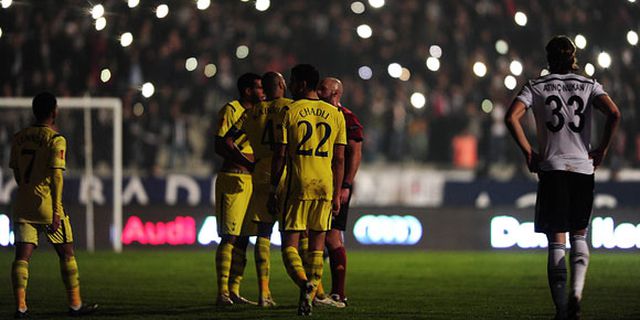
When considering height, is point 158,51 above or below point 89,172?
above

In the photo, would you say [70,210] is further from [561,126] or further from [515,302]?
[561,126]

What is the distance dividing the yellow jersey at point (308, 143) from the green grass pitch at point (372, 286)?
99cm

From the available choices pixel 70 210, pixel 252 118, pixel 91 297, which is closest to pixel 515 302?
pixel 252 118

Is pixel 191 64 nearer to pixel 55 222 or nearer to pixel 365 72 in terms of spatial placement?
pixel 365 72

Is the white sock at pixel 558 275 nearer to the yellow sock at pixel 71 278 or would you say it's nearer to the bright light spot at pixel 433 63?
the yellow sock at pixel 71 278

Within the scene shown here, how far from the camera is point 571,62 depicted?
32.1ft

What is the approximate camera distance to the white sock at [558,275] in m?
9.66

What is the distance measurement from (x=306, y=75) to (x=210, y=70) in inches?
598

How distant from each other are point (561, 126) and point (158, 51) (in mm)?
14616

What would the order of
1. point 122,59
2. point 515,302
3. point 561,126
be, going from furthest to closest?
point 122,59, point 515,302, point 561,126

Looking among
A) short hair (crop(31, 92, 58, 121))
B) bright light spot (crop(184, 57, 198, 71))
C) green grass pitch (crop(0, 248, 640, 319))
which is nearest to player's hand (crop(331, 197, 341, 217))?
green grass pitch (crop(0, 248, 640, 319))

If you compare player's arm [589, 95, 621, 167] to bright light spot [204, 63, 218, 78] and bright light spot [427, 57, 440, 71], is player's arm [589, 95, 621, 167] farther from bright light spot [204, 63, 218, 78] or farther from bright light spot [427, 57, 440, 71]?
bright light spot [204, 63, 218, 78]

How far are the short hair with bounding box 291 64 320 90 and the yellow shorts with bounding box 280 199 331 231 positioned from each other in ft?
2.93

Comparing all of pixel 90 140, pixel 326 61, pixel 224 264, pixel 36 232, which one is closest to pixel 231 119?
pixel 224 264
